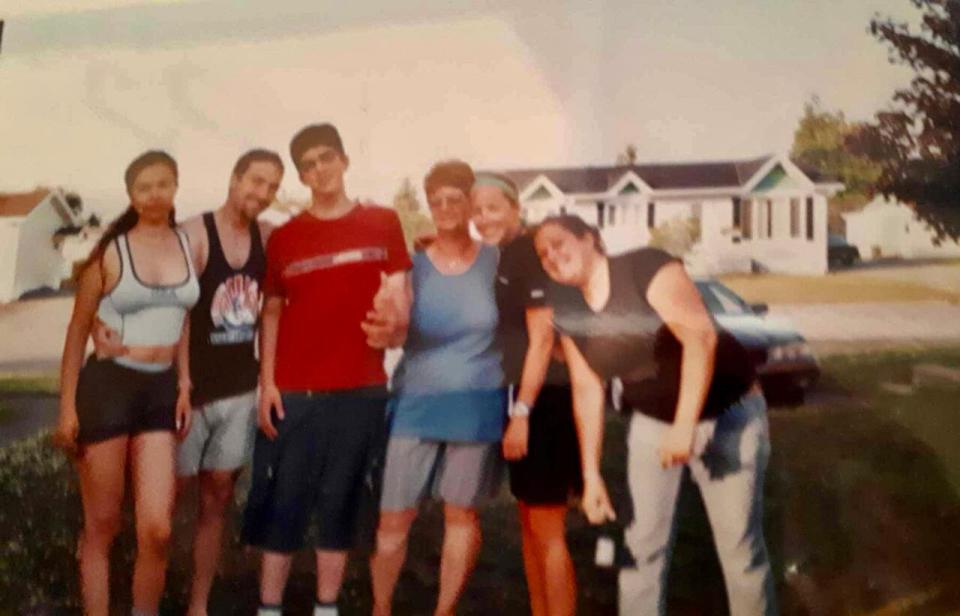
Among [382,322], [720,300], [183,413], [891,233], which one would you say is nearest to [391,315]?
[382,322]

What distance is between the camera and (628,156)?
4.29 feet

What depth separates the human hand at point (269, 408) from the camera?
1.32 meters

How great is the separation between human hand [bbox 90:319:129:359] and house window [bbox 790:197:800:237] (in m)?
0.97

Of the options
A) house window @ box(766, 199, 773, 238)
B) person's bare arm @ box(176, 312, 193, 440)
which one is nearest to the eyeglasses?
person's bare arm @ box(176, 312, 193, 440)

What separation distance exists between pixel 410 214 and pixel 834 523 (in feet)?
2.31

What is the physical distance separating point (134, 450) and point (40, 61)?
2.17ft

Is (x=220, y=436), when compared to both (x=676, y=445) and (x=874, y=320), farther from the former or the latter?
(x=874, y=320)

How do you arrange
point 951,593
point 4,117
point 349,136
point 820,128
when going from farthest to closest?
point 4,117 < point 349,136 < point 820,128 < point 951,593

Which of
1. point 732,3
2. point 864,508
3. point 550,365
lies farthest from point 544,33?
point 864,508

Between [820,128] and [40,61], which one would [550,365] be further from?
[40,61]

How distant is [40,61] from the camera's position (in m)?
1.51

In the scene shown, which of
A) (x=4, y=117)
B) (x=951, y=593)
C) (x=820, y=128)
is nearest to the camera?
(x=951, y=593)

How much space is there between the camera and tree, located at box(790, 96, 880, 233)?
1258 millimetres

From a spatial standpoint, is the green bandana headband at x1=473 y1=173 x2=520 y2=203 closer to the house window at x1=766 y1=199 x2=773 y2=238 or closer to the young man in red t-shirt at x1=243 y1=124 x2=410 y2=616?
the young man in red t-shirt at x1=243 y1=124 x2=410 y2=616
